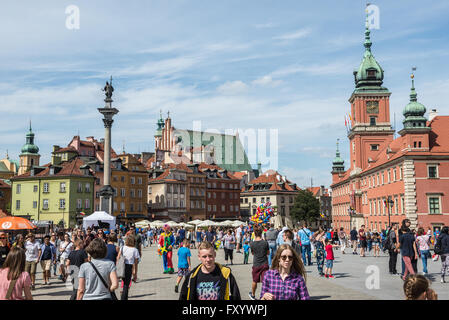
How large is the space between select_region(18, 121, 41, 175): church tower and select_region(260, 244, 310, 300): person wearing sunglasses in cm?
10860

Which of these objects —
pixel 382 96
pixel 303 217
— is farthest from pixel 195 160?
pixel 382 96

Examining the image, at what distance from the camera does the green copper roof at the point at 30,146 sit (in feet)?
352

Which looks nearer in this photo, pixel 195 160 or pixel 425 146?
pixel 425 146

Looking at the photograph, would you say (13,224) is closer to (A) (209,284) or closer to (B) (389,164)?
(A) (209,284)

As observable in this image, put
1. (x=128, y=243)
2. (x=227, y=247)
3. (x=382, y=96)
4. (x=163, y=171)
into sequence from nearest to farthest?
(x=128, y=243)
(x=227, y=247)
(x=382, y=96)
(x=163, y=171)

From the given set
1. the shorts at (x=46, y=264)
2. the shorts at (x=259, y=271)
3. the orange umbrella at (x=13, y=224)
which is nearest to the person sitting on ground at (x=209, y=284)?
the shorts at (x=259, y=271)

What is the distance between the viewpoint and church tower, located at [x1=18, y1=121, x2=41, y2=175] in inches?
4149

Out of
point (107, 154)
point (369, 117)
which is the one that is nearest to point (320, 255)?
point (107, 154)

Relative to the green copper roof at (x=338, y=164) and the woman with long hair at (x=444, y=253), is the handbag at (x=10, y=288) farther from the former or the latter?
the green copper roof at (x=338, y=164)

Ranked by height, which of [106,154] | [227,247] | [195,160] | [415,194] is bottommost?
[227,247]
